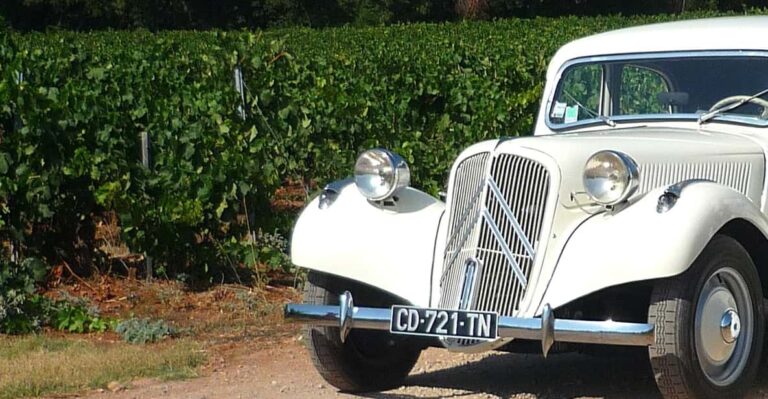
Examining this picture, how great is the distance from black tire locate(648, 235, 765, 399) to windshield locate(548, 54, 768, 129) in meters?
1.10

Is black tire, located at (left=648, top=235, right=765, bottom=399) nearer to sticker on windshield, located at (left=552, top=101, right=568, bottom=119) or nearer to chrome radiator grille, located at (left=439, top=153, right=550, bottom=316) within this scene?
chrome radiator grille, located at (left=439, top=153, right=550, bottom=316)

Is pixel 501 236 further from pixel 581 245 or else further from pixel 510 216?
pixel 581 245

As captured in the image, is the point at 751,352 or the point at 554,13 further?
the point at 554,13

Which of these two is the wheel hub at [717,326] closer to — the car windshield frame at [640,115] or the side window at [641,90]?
the car windshield frame at [640,115]

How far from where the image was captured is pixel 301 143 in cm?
1050

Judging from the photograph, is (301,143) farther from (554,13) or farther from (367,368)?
(554,13)

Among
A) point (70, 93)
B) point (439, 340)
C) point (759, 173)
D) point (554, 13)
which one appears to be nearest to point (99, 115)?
point (70, 93)

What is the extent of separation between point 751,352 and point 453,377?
1.65m

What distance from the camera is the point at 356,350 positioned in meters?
6.66

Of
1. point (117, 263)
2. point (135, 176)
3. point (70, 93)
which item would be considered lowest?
point (117, 263)

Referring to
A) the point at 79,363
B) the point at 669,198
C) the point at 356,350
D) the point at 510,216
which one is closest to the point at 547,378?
the point at 356,350

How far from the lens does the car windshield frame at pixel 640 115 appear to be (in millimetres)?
6863

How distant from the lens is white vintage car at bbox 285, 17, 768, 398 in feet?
18.6

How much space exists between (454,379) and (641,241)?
68.3 inches
